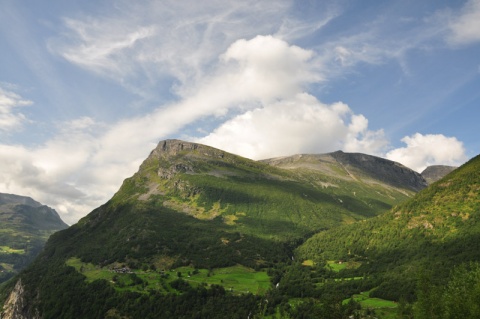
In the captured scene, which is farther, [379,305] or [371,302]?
[371,302]

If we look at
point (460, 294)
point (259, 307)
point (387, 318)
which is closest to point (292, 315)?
point (259, 307)

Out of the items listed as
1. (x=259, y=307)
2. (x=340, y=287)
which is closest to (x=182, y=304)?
(x=259, y=307)

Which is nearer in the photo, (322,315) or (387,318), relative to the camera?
(322,315)

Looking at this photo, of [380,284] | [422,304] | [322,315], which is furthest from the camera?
[380,284]

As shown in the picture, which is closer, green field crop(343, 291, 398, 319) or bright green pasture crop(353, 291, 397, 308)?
green field crop(343, 291, 398, 319)

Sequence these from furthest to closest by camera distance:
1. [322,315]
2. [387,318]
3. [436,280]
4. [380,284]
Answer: [380,284]
[436,280]
[387,318]
[322,315]

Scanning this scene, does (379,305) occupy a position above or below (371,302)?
below

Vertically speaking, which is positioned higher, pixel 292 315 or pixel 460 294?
pixel 460 294

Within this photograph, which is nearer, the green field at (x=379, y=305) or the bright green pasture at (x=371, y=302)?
the green field at (x=379, y=305)

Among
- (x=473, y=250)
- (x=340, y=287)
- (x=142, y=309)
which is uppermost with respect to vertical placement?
(x=473, y=250)

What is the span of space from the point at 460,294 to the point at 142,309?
163 m

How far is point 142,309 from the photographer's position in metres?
195

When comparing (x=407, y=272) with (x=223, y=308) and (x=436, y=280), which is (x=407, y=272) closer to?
(x=436, y=280)

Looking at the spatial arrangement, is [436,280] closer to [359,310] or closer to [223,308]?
[359,310]
